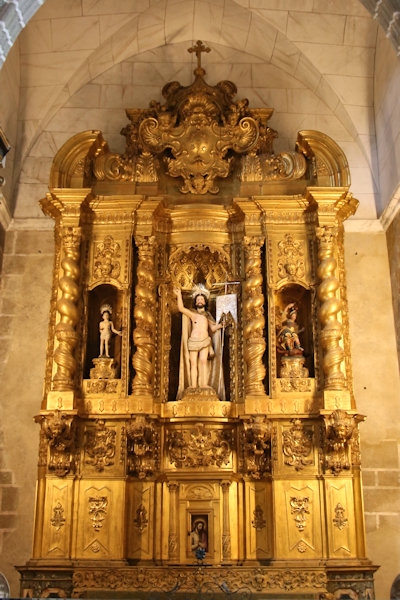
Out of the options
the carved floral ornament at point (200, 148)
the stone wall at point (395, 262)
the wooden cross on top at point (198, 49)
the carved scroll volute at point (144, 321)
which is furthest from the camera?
the wooden cross on top at point (198, 49)

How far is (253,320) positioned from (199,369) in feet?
2.95

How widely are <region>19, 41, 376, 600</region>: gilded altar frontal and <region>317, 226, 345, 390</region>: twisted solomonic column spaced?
24 millimetres

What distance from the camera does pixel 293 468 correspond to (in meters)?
9.40

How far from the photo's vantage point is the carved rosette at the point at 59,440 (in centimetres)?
912

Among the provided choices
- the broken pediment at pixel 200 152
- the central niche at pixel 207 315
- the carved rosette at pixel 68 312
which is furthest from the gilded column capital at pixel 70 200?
the central niche at pixel 207 315

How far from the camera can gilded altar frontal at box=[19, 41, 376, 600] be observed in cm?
904

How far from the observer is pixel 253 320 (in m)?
9.90

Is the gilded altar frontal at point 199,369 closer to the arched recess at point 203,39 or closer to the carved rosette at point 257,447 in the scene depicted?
the carved rosette at point 257,447

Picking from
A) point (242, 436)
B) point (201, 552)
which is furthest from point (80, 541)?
point (242, 436)

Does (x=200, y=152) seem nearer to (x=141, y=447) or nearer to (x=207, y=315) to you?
(x=207, y=315)

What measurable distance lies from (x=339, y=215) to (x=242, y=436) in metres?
3.05

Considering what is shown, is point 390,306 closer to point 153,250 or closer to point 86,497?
point 153,250

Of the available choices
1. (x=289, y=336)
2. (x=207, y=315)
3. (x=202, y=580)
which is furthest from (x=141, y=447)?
(x=289, y=336)

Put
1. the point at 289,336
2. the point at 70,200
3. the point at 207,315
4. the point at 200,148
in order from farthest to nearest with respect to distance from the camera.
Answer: the point at 200,148 → the point at 207,315 → the point at 70,200 → the point at 289,336
